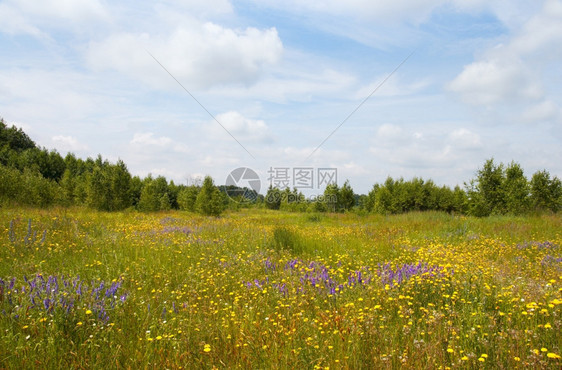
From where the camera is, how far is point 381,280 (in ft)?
12.3

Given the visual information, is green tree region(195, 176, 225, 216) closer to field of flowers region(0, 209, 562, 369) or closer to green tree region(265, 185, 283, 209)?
field of flowers region(0, 209, 562, 369)

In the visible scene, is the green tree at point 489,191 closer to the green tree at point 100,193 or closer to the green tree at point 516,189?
the green tree at point 516,189

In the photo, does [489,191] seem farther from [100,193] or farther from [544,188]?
[100,193]

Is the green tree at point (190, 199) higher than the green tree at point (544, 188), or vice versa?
the green tree at point (544, 188)

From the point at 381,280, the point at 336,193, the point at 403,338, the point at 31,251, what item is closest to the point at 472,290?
the point at 381,280

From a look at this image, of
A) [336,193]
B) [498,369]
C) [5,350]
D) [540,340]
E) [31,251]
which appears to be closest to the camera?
[498,369]

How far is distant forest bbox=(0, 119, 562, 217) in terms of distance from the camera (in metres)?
21.0

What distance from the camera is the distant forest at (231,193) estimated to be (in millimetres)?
20953

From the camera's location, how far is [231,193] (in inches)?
1962

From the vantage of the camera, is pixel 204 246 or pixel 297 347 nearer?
pixel 297 347

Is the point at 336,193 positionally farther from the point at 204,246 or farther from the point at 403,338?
the point at 403,338

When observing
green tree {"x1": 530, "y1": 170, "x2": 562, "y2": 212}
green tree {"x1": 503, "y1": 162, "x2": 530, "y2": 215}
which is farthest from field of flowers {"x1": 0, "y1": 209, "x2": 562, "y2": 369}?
green tree {"x1": 530, "y1": 170, "x2": 562, "y2": 212}

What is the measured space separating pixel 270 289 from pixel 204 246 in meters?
2.99

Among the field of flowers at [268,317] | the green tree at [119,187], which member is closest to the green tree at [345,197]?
the green tree at [119,187]
